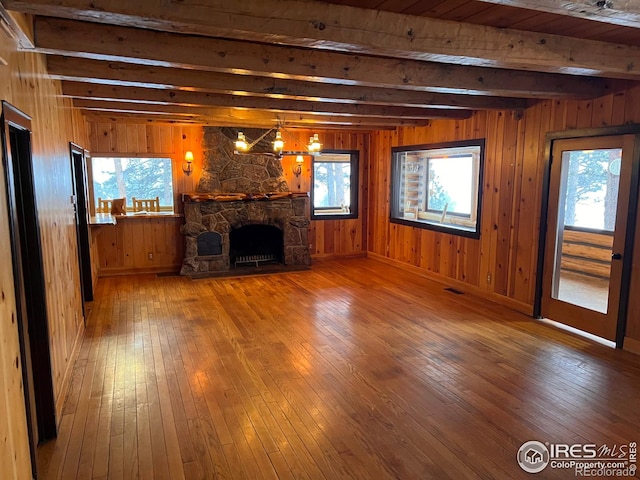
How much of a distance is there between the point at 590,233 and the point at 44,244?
16.3ft

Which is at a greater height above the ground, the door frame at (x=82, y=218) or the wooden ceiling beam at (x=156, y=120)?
the wooden ceiling beam at (x=156, y=120)

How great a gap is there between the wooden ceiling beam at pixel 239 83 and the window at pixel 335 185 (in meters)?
3.69

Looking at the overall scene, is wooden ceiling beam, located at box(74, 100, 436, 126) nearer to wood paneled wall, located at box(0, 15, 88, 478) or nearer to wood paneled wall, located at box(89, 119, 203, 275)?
wood paneled wall, located at box(0, 15, 88, 478)

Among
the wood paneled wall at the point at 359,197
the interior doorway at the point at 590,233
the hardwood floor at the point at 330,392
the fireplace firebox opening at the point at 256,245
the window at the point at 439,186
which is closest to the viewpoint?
the hardwood floor at the point at 330,392

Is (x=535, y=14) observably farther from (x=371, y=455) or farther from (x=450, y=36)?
(x=371, y=455)

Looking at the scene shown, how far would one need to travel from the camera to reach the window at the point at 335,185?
823 centimetres

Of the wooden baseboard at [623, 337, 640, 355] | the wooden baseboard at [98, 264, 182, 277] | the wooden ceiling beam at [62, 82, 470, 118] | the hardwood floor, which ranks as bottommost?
the hardwood floor

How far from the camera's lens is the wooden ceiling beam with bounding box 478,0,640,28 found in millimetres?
2026

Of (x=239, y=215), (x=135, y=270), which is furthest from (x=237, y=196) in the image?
(x=135, y=270)

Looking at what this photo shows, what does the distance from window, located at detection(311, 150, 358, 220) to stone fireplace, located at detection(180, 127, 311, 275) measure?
0.64 m

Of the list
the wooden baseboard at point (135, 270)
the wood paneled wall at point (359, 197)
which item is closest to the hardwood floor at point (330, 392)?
the wooden baseboard at point (135, 270)

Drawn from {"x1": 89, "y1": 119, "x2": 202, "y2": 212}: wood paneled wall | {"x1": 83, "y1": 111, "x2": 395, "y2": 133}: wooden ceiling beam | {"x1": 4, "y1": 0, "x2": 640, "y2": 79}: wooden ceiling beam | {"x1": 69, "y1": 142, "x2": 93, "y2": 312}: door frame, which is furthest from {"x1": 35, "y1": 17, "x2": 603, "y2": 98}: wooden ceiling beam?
{"x1": 89, "y1": 119, "x2": 202, "y2": 212}: wood paneled wall

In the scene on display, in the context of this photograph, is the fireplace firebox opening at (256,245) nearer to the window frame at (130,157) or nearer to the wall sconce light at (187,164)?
the window frame at (130,157)

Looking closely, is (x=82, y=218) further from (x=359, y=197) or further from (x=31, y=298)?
(x=359, y=197)
